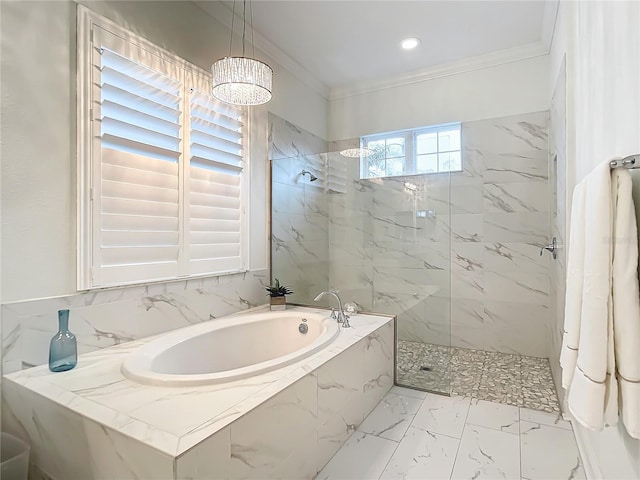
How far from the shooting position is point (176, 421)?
123 cm

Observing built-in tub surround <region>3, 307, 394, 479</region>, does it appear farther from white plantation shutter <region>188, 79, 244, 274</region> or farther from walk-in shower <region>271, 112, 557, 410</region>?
walk-in shower <region>271, 112, 557, 410</region>

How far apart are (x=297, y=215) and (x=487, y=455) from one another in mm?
2389

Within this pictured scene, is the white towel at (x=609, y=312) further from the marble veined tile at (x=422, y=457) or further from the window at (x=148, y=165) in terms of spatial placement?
the window at (x=148, y=165)

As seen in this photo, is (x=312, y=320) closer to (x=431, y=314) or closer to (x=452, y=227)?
(x=431, y=314)

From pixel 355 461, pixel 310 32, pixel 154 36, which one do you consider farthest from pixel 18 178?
pixel 310 32

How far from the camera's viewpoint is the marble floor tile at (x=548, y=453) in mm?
1722

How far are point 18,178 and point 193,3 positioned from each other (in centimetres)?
169

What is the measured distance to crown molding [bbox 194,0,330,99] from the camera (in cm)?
260

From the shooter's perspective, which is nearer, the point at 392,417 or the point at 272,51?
the point at 392,417

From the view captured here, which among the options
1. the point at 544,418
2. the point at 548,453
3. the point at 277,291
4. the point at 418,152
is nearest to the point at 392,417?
the point at 548,453

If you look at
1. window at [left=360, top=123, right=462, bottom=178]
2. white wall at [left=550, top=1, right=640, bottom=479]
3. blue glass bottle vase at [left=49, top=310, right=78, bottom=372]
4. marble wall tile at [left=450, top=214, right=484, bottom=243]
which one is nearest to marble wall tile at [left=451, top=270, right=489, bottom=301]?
marble wall tile at [left=450, top=214, right=484, bottom=243]

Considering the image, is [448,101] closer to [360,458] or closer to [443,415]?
[443,415]

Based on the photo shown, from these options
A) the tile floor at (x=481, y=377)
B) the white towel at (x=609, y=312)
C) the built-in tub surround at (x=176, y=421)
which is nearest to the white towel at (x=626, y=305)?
the white towel at (x=609, y=312)

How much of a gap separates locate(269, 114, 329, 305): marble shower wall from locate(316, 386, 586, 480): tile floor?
1.36 meters
